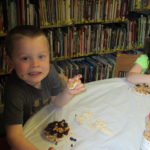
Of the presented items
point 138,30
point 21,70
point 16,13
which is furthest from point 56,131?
point 138,30

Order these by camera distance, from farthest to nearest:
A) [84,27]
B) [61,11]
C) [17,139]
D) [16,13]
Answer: [84,27] → [61,11] → [16,13] → [17,139]

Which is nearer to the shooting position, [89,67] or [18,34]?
[18,34]

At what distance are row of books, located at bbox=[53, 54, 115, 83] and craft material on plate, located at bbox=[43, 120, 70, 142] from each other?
1397 millimetres

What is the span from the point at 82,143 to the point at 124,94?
1.48 ft

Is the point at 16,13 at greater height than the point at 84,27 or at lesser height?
greater

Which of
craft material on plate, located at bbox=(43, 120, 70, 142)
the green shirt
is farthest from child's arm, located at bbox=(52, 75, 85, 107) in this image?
the green shirt

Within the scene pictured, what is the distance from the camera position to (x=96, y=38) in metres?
2.39

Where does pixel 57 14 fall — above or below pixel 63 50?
above

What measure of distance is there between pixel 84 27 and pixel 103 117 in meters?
1.46

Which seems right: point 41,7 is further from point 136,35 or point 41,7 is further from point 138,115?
point 138,115

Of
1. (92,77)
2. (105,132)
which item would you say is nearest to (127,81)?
(105,132)

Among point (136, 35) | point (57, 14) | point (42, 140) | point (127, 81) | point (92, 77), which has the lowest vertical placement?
point (92, 77)

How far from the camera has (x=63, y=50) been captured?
226 cm

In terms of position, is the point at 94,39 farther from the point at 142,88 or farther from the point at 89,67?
the point at 142,88
